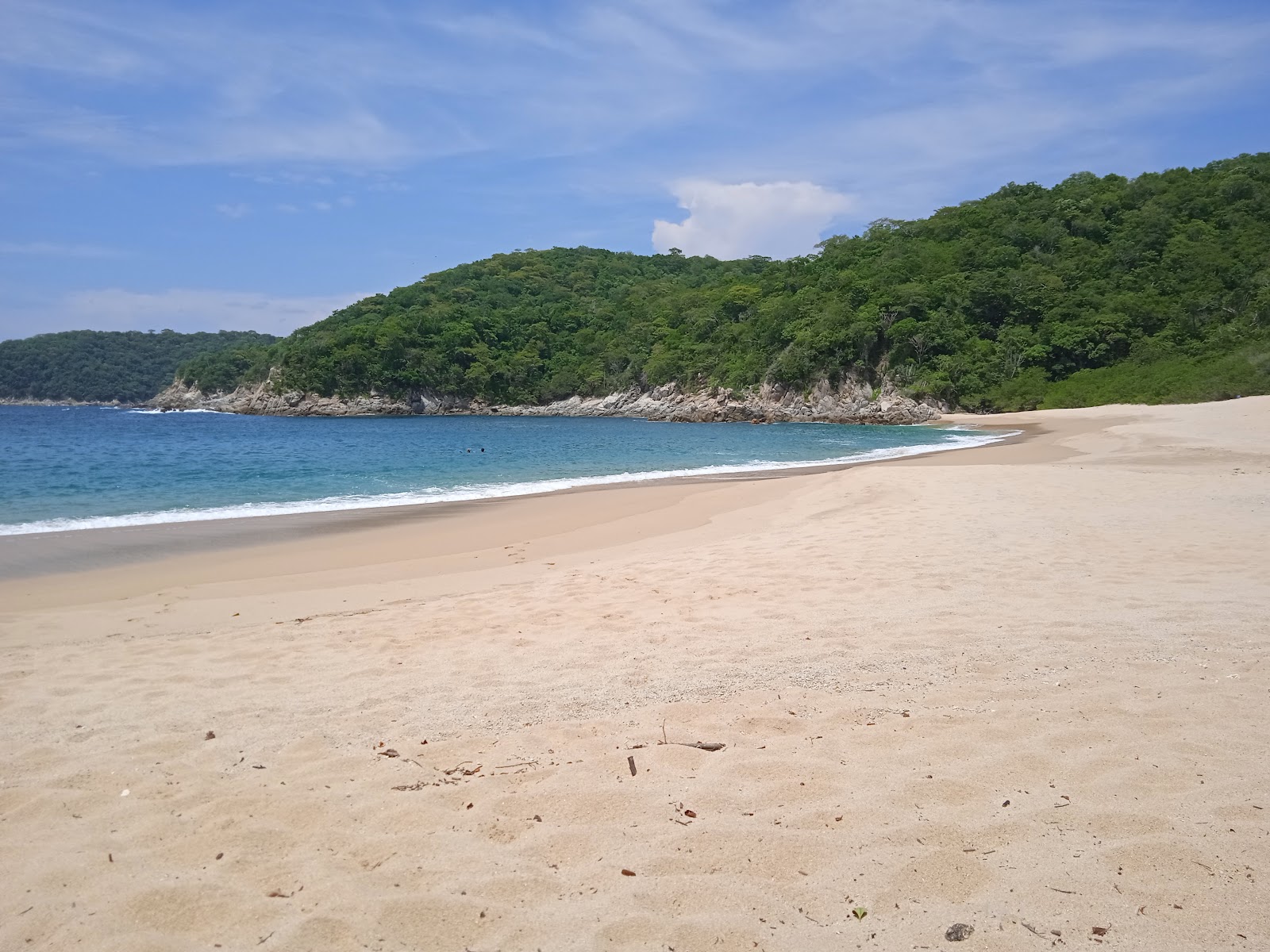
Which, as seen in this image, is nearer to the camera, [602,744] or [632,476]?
[602,744]

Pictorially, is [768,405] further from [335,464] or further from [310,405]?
[310,405]

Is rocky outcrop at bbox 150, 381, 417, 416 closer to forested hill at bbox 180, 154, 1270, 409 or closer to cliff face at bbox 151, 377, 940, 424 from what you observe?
cliff face at bbox 151, 377, 940, 424

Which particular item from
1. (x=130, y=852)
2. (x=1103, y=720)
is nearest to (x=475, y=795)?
(x=130, y=852)

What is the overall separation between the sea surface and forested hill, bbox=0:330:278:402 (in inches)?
4362

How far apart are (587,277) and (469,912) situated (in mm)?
129785

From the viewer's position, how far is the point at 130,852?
296cm

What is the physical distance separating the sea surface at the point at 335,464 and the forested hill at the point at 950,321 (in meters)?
15.2

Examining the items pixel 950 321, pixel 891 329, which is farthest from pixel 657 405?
pixel 950 321

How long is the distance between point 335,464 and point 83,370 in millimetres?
153569

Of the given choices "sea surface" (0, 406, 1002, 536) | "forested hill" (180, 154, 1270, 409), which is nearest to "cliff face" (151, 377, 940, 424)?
"forested hill" (180, 154, 1270, 409)

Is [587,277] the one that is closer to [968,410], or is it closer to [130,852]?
[968,410]

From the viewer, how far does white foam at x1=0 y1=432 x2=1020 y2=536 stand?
44.0 feet

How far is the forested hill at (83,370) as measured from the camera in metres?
146

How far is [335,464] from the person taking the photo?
26297 mm
